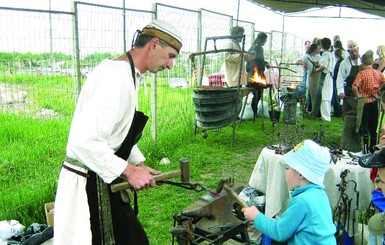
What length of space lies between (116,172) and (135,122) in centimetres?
41

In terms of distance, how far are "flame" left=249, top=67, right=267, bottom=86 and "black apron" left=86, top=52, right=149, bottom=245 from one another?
5945mm

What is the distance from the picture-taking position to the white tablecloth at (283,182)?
3705 millimetres

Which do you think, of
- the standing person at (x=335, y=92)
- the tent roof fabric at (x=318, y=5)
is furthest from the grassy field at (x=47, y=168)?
the tent roof fabric at (x=318, y=5)

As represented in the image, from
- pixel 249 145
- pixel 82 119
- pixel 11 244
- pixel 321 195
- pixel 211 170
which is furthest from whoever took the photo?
pixel 249 145

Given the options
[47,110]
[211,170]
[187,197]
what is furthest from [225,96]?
[47,110]

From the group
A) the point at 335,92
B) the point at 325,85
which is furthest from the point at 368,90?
the point at 335,92

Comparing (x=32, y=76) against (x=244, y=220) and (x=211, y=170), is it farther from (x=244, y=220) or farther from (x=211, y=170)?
(x=211, y=170)

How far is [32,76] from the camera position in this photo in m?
4.04

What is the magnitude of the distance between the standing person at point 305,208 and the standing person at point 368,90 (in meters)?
4.56

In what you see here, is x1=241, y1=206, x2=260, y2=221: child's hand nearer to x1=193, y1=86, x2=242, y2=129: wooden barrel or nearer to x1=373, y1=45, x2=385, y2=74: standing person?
x1=193, y1=86, x2=242, y2=129: wooden barrel

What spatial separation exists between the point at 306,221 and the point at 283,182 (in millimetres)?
1637

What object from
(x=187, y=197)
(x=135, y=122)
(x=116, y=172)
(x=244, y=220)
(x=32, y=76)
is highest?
(x=32, y=76)

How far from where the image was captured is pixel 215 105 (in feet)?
22.3

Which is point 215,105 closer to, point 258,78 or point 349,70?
point 258,78
